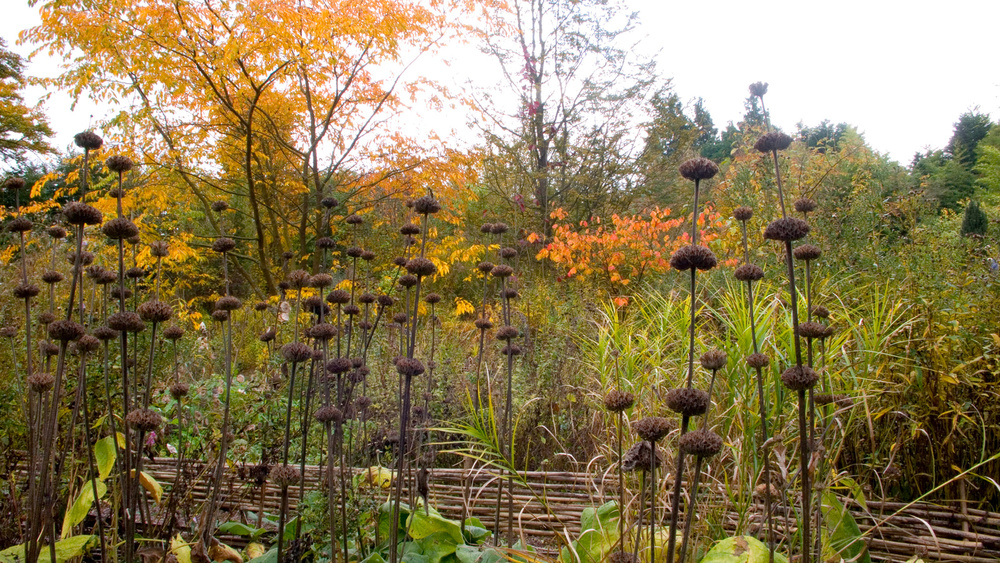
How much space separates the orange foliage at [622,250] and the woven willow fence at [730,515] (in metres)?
4.71

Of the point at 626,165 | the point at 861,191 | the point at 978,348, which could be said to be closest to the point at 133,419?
the point at 978,348

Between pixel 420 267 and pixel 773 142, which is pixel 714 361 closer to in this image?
pixel 773 142

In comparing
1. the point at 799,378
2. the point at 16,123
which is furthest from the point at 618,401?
the point at 16,123

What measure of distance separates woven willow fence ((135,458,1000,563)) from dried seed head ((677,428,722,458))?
638 millimetres

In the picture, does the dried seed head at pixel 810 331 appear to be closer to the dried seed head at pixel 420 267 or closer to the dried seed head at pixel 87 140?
the dried seed head at pixel 420 267

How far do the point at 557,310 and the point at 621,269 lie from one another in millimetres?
2045

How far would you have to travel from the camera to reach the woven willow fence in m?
1.63

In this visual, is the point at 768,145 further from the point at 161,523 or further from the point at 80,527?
the point at 80,527

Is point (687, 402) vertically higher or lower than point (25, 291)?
lower

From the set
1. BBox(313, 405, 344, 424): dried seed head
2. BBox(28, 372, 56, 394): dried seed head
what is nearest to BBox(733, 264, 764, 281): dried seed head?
BBox(313, 405, 344, 424): dried seed head

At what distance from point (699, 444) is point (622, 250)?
671cm

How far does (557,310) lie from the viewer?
5.93 meters

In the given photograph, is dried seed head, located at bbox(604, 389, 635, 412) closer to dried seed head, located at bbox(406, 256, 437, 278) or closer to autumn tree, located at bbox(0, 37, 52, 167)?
dried seed head, located at bbox(406, 256, 437, 278)

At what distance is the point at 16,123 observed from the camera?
14.9 meters
